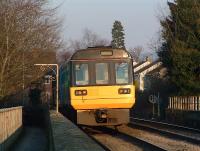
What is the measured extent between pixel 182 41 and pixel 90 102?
1941cm

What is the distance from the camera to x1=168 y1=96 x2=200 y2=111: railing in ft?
120

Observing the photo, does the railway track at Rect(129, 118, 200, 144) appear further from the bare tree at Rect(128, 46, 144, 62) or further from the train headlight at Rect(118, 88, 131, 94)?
the bare tree at Rect(128, 46, 144, 62)

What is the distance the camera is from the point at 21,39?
4119cm

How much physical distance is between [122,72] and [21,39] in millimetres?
18828

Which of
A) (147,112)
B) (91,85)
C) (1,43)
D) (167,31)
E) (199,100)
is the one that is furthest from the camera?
(147,112)

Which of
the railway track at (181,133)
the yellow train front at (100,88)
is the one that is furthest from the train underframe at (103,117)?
the railway track at (181,133)

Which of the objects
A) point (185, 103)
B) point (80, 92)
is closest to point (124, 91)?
point (80, 92)

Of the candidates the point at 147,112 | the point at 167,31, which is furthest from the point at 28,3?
the point at 147,112

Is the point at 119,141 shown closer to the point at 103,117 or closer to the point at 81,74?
the point at 103,117

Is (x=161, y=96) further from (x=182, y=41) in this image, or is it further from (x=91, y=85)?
(x=91, y=85)

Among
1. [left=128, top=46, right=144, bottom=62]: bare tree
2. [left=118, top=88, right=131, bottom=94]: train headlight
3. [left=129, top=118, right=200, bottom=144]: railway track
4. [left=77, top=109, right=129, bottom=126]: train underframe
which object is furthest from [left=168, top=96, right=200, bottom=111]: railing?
[left=128, top=46, right=144, bottom=62]: bare tree

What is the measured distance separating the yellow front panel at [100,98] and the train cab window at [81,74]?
0.27 m

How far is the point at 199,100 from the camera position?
118ft

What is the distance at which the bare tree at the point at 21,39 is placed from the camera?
4041 centimetres
